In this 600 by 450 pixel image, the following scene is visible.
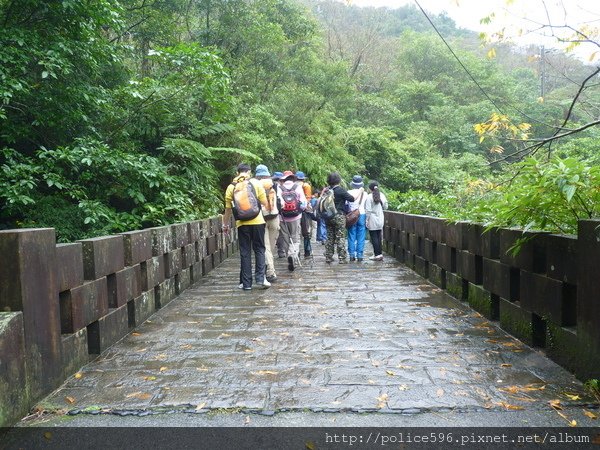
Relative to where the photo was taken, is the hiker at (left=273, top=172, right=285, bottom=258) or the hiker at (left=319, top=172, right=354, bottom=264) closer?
the hiker at (left=319, top=172, right=354, bottom=264)

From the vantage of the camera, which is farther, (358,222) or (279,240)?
(279,240)

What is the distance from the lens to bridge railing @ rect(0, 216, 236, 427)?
326 cm

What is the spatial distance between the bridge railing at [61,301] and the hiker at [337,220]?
4606 millimetres

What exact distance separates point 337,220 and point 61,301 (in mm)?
7004

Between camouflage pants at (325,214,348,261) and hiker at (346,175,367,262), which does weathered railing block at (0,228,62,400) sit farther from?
hiker at (346,175,367,262)

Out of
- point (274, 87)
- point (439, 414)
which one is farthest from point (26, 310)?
point (274, 87)

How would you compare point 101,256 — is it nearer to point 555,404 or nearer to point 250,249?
point 250,249

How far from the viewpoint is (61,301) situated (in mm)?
4086

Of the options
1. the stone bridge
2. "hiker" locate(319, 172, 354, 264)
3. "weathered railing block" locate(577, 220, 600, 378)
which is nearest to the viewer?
the stone bridge

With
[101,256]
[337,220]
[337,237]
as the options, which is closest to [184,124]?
[337,220]

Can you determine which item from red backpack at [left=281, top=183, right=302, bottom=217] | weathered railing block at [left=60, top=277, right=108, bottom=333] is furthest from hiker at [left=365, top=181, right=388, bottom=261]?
weathered railing block at [left=60, top=277, right=108, bottom=333]

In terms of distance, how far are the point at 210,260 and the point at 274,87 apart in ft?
35.0

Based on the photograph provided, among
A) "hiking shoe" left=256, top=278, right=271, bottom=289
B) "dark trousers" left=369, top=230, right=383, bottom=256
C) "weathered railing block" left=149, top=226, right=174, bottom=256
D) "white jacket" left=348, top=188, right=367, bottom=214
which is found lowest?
"hiking shoe" left=256, top=278, right=271, bottom=289

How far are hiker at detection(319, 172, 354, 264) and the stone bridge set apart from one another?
374cm
